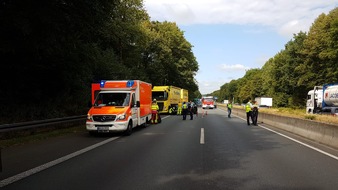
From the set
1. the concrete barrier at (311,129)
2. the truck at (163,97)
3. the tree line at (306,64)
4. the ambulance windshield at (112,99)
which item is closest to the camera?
the concrete barrier at (311,129)

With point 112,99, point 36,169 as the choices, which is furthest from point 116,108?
point 36,169

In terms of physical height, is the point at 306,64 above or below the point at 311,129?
above

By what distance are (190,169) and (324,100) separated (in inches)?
1102

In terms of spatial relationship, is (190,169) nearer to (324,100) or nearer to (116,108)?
(116,108)

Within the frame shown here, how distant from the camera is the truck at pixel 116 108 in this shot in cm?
1362

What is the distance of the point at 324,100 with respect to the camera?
102 feet

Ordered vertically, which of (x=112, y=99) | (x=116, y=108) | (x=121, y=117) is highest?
(x=112, y=99)

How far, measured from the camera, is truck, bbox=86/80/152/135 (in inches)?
536

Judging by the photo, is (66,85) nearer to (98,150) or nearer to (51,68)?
(51,68)

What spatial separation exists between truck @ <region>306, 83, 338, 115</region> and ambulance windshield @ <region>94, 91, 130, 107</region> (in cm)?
2113

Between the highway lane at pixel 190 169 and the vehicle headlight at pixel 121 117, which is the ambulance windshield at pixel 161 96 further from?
Result: the highway lane at pixel 190 169

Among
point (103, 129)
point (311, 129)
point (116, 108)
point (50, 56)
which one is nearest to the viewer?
point (311, 129)

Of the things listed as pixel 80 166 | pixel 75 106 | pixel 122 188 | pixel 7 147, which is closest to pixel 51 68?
pixel 75 106

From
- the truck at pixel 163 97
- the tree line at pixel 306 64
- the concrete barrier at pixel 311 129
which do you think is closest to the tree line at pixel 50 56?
the truck at pixel 163 97
